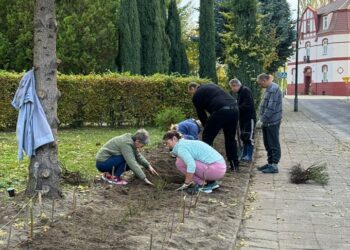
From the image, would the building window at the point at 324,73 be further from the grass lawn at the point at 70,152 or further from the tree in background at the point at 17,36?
the grass lawn at the point at 70,152

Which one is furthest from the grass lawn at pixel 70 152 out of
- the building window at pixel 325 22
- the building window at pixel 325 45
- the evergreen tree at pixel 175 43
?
the building window at pixel 325 22

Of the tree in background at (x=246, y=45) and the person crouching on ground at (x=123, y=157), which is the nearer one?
the person crouching on ground at (x=123, y=157)

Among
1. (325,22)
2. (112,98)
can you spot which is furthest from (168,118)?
(325,22)

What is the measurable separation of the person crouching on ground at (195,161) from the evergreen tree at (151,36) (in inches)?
914

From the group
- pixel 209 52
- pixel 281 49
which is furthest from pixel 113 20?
pixel 281 49

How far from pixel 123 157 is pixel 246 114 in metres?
3.87

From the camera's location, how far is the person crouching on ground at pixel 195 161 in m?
7.22

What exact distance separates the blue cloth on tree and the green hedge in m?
11.2

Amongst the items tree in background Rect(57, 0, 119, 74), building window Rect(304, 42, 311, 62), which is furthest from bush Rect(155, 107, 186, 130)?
building window Rect(304, 42, 311, 62)

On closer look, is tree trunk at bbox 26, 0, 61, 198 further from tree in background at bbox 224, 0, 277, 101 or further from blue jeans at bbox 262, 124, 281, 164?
tree in background at bbox 224, 0, 277, 101

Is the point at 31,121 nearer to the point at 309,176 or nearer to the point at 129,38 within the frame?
the point at 309,176

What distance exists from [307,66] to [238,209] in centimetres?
7369

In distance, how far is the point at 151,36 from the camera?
3092 centimetres

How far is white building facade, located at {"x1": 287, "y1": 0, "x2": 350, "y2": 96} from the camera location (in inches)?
2749
